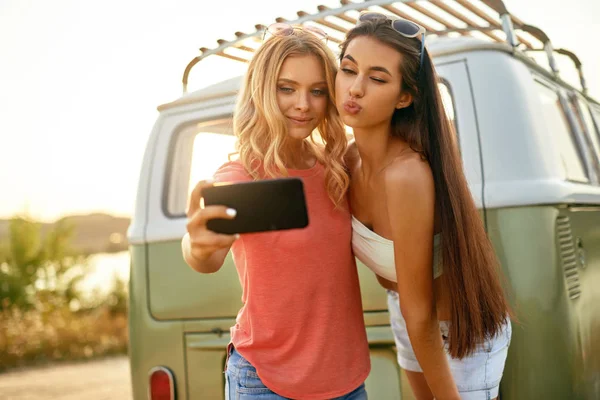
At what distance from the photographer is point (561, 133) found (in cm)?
328

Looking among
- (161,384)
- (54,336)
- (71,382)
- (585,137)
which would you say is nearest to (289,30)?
(161,384)

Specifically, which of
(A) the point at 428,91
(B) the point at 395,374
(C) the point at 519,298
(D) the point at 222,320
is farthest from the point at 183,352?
(A) the point at 428,91

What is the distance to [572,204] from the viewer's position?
266 cm

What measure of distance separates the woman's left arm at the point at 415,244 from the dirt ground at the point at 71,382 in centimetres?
612

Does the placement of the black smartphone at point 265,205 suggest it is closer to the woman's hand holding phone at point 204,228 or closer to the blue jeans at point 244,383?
the woman's hand holding phone at point 204,228

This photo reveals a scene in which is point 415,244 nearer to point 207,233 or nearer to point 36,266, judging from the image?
point 207,233

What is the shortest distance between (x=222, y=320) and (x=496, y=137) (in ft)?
4.67

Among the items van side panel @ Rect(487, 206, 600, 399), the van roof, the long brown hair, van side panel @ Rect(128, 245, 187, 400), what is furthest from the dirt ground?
the long brown hair

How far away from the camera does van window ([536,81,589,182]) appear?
9.74ft

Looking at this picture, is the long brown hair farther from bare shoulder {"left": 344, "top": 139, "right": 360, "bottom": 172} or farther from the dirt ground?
the dirt ground

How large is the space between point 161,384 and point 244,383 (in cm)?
141

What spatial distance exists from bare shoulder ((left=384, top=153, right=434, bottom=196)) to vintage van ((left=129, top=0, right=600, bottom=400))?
57 centimetres

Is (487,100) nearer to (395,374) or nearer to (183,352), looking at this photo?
(395,374)

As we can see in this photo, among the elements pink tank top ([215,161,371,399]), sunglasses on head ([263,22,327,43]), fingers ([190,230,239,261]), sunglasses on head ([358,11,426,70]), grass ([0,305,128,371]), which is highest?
sunglasses on head ([263,22,327,43])
